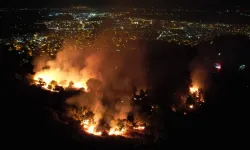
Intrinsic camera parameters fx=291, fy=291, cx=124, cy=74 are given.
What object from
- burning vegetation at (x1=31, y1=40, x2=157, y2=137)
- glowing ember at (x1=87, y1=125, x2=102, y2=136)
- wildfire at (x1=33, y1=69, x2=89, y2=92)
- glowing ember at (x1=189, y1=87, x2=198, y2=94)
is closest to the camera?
glowing ember at (x1=87, y1=125, x2=102, y2=136)

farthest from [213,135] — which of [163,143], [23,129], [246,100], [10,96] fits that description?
[10,96]

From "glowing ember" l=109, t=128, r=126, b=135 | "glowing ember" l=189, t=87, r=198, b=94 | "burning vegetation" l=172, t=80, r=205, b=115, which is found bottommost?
"glowing ember" l=109, t=128, r=126, b=135

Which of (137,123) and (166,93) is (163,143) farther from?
(166,93)

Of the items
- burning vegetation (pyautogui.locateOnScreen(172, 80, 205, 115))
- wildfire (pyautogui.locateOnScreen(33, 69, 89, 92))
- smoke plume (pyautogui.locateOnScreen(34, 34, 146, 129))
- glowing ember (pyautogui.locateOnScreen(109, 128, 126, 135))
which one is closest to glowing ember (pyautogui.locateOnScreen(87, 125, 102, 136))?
glowing ember (pyautogui.locateOnScreen(109, 128, 126, 135))

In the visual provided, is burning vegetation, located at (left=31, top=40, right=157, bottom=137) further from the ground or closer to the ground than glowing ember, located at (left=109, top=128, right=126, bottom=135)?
further from the ground

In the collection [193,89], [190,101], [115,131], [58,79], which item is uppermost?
[58,79]

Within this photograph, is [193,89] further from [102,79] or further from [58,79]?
[58,79]

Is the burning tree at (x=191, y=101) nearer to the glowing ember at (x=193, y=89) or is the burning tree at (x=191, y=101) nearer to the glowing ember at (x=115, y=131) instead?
the glowing ember at (x=193, y=89)

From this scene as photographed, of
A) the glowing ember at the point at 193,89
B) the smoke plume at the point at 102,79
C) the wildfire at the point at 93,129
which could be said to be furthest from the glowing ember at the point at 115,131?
the glowing ember at the point at 193,89

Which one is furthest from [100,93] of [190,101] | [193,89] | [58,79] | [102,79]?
[193,89]

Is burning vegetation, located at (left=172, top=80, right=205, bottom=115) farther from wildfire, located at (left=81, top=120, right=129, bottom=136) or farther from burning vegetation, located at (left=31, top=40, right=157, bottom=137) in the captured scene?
wildfire, located at (left=81, top=120, right=129, bottom=136)

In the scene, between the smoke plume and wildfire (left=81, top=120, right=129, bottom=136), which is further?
the smoke plume
